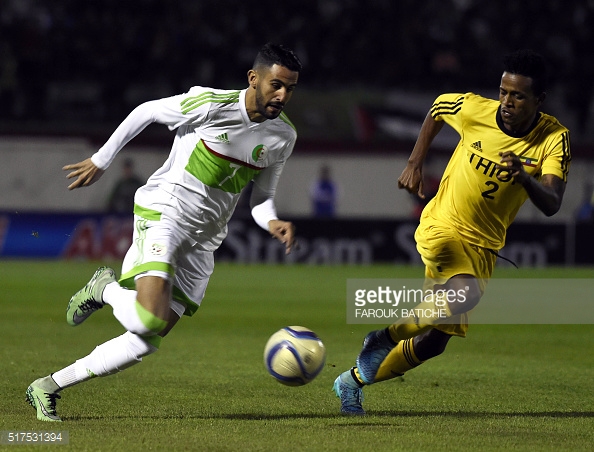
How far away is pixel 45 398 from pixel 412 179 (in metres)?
2.46

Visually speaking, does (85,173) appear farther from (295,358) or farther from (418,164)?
(418,164)

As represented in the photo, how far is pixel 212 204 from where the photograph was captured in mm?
5945

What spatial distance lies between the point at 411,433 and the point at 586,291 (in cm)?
1119

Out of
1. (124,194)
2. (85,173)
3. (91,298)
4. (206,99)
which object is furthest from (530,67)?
(124,194)

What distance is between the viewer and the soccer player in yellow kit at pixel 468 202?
236 inches

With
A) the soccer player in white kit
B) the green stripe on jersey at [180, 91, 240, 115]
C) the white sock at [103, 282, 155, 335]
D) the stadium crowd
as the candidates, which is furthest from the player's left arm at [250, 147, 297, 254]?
the stadium crowd

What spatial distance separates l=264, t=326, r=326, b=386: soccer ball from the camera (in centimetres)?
575

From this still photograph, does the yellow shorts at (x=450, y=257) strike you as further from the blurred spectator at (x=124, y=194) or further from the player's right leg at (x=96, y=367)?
the blurred spectator at (x=124, y=194)

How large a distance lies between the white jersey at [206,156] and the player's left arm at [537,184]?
4.52ft

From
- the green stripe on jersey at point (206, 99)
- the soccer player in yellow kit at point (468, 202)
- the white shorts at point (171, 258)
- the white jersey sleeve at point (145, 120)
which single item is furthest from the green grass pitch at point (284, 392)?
the green stripe on jersey at point (206, 99)

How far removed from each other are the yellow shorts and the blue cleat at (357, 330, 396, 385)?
→ 374 millimetres

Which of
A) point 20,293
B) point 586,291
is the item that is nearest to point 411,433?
point 20,293

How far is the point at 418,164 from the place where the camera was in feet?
21.0

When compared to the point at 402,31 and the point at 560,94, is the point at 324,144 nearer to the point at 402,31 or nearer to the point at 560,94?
the point at 402,31
